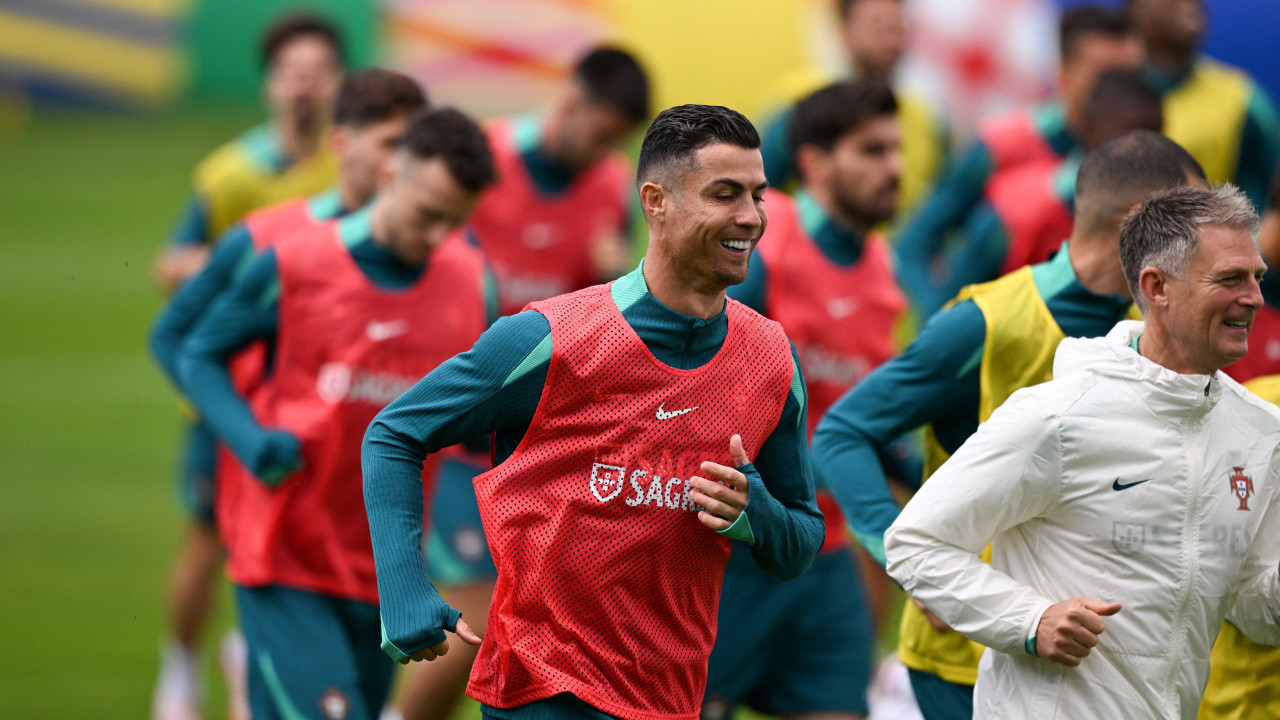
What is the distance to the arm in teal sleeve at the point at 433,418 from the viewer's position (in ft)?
12.3

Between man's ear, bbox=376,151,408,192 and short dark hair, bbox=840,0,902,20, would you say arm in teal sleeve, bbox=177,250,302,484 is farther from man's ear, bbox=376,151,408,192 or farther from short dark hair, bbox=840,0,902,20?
short dark hair, bbox=840,0,902,20

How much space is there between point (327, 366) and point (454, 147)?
2.77ft

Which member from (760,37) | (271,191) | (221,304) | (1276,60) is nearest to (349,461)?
(221,304)

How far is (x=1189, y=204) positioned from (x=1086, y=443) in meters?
0.60

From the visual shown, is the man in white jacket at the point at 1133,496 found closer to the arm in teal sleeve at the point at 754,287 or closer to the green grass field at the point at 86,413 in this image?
the arm in teal sleeve at the point at 754,287

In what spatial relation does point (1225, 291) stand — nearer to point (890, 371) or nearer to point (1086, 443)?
point (1086, 443)

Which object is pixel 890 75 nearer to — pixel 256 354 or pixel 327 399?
pixel 256 354

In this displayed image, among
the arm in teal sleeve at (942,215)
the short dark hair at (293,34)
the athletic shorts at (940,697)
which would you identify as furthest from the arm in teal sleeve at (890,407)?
the short dark hair at (293,34)

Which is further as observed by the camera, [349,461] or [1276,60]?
[1276,60]

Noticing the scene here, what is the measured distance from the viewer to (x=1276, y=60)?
650 inches

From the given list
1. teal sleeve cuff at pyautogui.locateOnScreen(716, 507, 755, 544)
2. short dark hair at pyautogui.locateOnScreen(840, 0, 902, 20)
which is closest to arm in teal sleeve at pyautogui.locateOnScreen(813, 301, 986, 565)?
teal sleeve cuff at pyautogui.locateOnScreen(716, 507, 755, 544)

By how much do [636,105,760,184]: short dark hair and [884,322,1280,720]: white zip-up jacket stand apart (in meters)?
0.88

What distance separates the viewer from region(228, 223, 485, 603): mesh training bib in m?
5.55

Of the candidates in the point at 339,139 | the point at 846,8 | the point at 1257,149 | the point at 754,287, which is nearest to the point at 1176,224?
the point at 754,287
